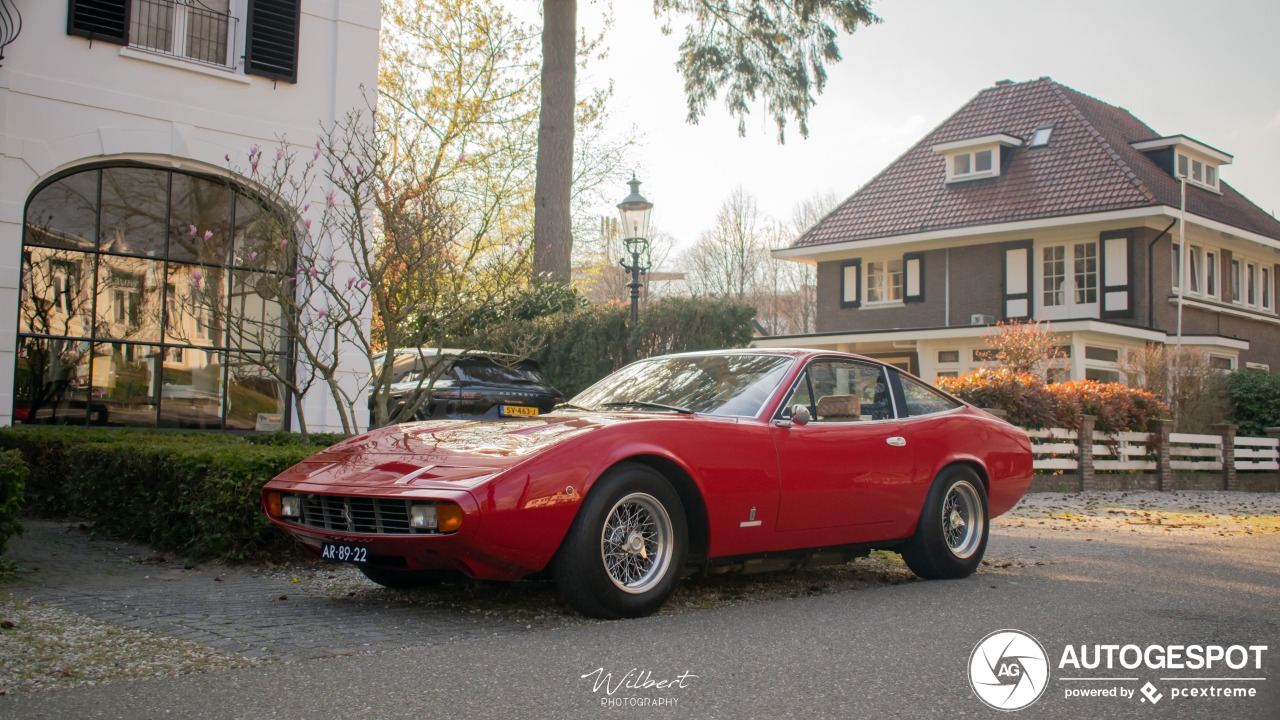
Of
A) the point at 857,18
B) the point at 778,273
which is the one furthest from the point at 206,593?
the point at 778,273

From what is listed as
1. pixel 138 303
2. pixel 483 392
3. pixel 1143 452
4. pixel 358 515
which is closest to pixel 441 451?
pixel 358 515

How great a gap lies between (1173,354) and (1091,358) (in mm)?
4298

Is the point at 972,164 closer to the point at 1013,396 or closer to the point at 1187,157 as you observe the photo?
the point at 1187,157

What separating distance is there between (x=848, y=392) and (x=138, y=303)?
8.68m

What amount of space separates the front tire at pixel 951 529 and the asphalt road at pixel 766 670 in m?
0.54

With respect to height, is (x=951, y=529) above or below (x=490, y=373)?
below

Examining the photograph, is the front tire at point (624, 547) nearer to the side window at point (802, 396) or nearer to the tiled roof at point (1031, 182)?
the side window at point (802, 396)

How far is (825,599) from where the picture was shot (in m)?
6.15

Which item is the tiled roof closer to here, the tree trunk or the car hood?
the tree trunk

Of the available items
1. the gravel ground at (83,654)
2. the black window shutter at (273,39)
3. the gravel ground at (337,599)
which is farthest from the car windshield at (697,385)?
the black window shutter at (273,39)

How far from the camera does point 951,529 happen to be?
7.21 meters

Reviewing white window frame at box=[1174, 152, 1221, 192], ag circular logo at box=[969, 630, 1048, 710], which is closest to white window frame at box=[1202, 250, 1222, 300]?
white window frame at box=[1174, 152, 1221, 192]

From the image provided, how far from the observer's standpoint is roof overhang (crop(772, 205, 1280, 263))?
27.4 metres
